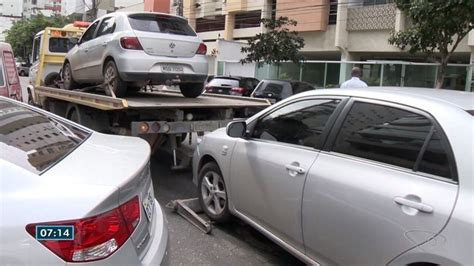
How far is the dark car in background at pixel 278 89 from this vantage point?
47.0ft

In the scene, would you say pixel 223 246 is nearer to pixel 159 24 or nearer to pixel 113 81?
pixel 113 81

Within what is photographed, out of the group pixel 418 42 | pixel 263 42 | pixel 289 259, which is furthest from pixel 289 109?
pixel 263 42

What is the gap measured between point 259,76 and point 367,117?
23.5m

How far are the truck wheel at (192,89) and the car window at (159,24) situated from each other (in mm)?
890

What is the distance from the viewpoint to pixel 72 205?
215 cm

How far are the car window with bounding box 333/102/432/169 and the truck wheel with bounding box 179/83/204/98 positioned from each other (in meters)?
5.18

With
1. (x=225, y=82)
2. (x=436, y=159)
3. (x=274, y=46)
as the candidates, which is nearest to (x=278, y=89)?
(x=225, y=82)

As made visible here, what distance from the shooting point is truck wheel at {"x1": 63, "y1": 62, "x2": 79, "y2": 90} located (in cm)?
1018

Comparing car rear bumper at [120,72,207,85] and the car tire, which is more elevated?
car rear bumper at [120,72,207,85]

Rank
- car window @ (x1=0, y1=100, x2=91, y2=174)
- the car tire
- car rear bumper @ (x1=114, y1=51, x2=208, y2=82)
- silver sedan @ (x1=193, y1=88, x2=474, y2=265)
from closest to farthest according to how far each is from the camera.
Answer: car window @ (x1=0, y1=100, x2=91, y2=174) < silver sedan @ (x1=193, y1=88, x2=474, y2=265) < the car tire < car rear bumper @ (x1=114, y1=51, x2=208, y2=82)

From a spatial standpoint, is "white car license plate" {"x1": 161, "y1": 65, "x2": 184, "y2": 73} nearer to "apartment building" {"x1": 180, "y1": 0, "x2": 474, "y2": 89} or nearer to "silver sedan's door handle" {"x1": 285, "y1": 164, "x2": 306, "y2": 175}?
"silver sedan's door handle" {"x1": 285, "y1": 164, "x2": 306, "y2": 175}

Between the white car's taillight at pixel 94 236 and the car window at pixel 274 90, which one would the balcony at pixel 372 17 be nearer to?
the car window at pixel 274 90

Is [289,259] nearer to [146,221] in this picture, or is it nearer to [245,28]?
[146,221]
